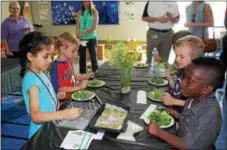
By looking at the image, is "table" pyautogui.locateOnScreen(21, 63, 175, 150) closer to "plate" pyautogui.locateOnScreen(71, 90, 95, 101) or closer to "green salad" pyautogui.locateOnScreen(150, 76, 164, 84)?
"plate" pyautogui.locateOnScreen(71, 90, 95, 101)

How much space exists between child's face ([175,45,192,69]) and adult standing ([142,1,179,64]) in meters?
1.61

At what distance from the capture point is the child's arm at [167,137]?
3.98ft

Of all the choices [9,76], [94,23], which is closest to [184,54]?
[9,76]

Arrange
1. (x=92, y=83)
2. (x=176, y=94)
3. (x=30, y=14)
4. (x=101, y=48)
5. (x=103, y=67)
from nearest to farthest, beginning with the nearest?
(x=176, y=94)
(x=92, y=83)
(x=103, y=67)
(x=101, y=48)
(x=30, y=14)

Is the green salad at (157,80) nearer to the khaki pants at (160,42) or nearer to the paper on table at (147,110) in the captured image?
the paper on table at (147,110)

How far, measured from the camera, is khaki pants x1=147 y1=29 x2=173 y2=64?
3674mm

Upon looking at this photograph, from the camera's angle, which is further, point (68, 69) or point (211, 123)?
point (68, 69)

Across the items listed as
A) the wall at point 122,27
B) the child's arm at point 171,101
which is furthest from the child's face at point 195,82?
the wall at point 122,27

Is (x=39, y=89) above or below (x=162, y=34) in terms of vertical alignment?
below

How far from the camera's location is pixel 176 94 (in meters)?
1.88

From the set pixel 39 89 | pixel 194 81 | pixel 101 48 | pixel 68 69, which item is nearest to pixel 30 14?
pixel 101 48

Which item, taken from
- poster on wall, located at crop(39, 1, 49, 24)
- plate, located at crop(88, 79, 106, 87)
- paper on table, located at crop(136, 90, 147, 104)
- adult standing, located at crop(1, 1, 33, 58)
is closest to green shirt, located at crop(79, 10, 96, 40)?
adult standing, located at crop(1, 1, 33, 58)

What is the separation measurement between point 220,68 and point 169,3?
246cm

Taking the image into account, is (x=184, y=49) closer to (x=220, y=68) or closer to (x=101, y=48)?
(x=220, y=68)
